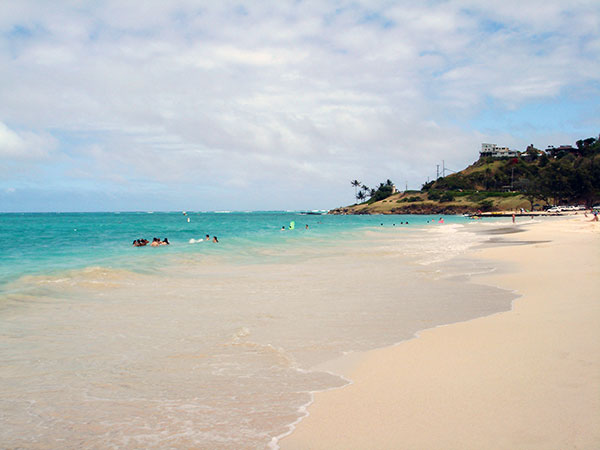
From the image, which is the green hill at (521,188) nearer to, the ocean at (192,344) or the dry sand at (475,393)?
the ocean at (192,344)

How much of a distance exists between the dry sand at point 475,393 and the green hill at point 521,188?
12781 cm

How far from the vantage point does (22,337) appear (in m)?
8.69

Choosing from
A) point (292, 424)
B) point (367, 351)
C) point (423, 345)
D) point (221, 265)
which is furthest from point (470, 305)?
point (221, 265)

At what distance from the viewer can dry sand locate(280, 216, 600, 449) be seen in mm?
4246

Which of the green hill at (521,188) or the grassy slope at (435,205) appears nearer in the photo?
the green hill at (521,188)

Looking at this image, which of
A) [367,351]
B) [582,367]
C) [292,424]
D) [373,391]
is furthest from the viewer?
[367,351]

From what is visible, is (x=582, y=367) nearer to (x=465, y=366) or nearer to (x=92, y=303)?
Result: (x=465, y=366)

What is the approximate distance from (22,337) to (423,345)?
290 inches

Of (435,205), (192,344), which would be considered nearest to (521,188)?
(435,205)

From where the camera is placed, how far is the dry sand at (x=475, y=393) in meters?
4.25

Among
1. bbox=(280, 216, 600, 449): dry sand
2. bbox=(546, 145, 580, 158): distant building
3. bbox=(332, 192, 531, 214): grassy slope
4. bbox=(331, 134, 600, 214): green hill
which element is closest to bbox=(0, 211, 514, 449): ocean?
bbox=(280, 216, 600, 449): dry sand

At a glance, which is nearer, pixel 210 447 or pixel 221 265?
pixel 210 447

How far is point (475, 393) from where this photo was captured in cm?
522

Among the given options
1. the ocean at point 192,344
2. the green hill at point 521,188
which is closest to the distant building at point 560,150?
the green hill at point 521,188
